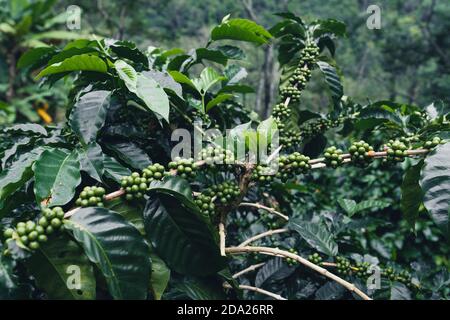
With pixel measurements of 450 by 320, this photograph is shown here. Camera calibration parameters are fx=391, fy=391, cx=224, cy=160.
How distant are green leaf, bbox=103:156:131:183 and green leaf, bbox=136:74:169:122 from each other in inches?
6.3

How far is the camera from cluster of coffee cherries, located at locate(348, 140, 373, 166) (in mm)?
942

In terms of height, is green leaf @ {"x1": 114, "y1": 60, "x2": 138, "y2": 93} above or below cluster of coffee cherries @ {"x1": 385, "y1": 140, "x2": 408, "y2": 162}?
above

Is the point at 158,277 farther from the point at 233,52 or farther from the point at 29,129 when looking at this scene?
the point at 233,52

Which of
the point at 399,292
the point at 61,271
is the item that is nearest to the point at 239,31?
the point at 61,271

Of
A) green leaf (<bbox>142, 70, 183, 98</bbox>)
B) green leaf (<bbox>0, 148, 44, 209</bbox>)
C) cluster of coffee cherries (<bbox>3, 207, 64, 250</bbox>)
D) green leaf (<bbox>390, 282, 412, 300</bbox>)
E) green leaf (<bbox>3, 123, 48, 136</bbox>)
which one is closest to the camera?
cluster of coffee cherries (<bbox>3, 207, 64, 250</bbox>)

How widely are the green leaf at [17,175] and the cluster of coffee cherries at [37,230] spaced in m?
0.11

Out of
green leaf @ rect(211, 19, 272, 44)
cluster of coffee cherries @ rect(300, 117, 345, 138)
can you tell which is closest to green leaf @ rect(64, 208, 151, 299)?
green leaf @ rect(211, 19, 272, 44)

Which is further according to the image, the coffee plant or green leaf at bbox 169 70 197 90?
green leaf at bbox 169 70 197 90

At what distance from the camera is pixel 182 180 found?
0.80 metres

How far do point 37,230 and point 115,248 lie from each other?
0.14 meters

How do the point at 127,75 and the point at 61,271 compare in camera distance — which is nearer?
the point at 61,271

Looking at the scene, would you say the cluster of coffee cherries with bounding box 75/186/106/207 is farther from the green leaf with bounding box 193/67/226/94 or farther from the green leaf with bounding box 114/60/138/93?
the green leaf with bounding box 193/67/226/94

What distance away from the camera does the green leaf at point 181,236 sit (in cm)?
80

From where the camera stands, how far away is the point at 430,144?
0.91 meters
